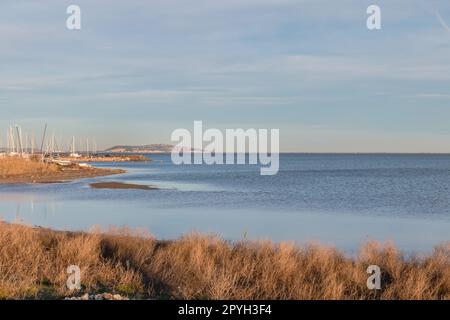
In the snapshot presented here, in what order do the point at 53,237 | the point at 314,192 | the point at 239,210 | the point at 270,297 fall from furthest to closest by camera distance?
1. the point at 314,192
2. the point at 239,210
3. the point at 53,237
4. the point at 270,297

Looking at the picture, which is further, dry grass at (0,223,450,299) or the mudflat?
the mudflat

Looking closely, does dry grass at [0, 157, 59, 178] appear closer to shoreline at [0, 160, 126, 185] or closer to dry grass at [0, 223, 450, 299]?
shoreline at [0, 160, 126, 185]

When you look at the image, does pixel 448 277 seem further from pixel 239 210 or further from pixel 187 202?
pixel 187 202

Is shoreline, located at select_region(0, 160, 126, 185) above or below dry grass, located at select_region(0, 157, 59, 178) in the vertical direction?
below

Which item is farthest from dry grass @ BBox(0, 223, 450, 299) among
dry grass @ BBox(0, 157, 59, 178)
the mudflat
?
dry grass @ BBox(0, 157, 59, 178)

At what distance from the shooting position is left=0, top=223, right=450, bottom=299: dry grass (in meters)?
9.08

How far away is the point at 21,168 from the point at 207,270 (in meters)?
55.8

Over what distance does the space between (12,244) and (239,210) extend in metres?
19.0

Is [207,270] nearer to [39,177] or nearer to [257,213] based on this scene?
[257,213]

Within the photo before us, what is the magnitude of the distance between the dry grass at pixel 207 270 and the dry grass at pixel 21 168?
47956 millimetres

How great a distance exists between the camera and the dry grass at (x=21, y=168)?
5844 centimetres

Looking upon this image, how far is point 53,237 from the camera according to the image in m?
14.1

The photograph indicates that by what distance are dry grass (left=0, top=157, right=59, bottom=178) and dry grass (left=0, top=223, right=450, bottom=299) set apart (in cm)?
4796
